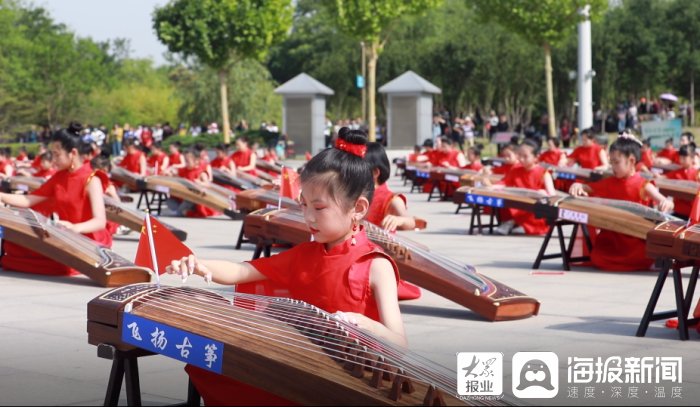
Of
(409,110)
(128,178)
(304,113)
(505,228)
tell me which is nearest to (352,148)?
(505,228)

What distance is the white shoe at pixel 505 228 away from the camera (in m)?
14.0

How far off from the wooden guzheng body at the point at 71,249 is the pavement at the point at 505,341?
18 centimetres

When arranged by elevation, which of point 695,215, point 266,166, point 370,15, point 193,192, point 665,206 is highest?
point 370,15

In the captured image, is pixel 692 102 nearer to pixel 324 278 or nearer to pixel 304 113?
pixel 304 113

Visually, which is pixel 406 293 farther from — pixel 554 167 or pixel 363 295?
pixel 554 167

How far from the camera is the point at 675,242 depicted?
6.61 meters

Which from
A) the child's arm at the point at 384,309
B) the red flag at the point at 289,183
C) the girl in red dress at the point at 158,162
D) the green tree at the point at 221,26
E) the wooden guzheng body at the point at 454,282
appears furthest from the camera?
the green tree at the point at 221,26

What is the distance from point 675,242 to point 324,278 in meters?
3.10

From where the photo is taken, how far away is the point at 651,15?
4647 cm

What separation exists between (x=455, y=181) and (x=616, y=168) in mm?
9112

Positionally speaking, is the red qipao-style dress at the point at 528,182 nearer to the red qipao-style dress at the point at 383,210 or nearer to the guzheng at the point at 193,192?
the guzheng at the point at 193,192

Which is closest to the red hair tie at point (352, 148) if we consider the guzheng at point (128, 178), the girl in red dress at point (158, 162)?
the guzheng at point (128, 178)

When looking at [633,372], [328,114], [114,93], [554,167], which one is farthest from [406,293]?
[114,93]

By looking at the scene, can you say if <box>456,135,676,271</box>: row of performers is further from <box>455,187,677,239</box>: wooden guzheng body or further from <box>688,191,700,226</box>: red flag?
<box>688,191,700,226</box>: red flag
